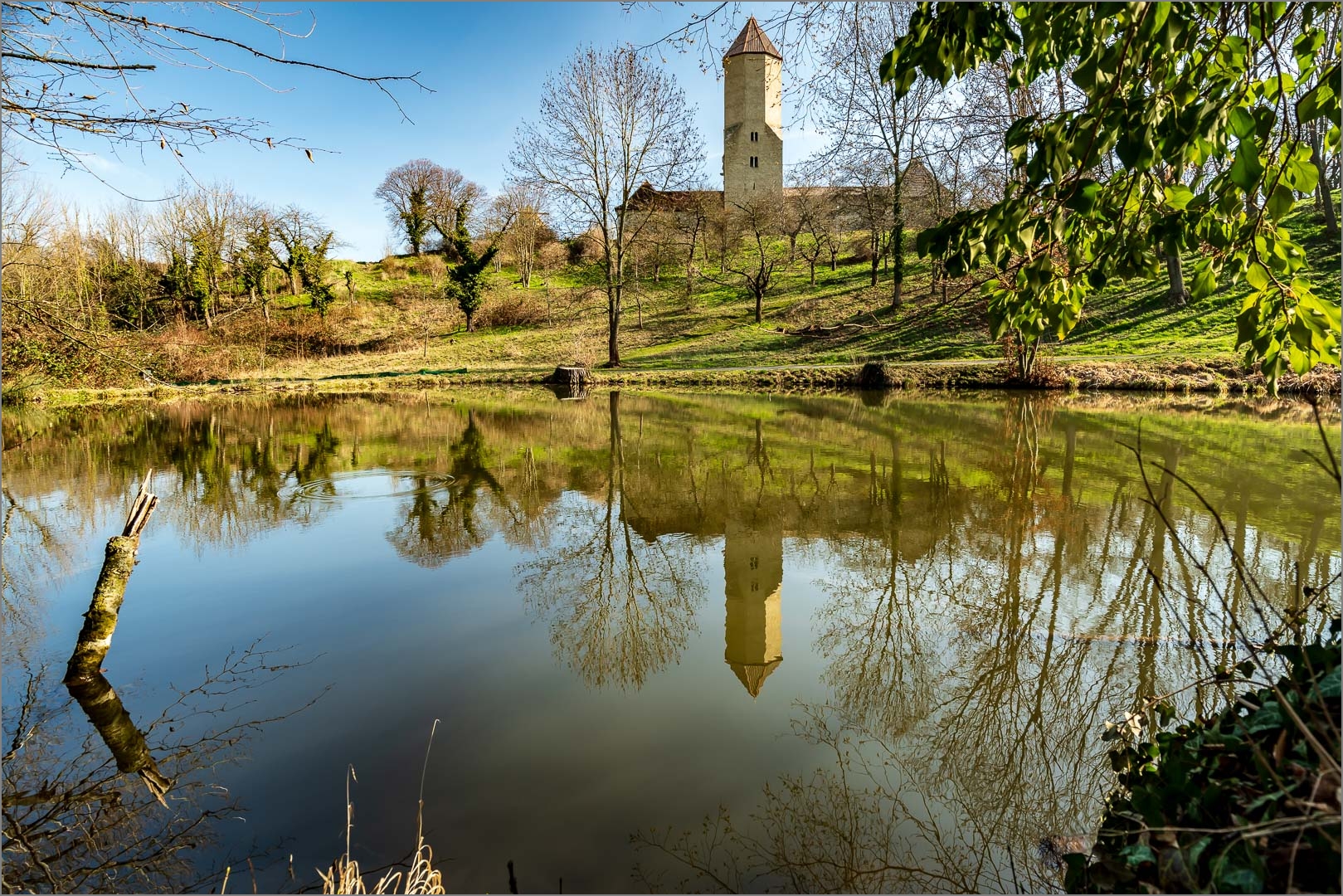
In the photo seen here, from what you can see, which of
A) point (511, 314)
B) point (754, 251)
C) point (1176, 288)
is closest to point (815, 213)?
point (754, 251)

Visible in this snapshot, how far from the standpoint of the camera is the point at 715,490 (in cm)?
905

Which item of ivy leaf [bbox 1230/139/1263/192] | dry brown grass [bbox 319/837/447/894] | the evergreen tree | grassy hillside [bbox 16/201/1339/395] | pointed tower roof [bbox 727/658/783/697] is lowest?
dry brown grass [bbox 319/837/447/894]

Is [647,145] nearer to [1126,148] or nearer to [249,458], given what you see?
[249,458]

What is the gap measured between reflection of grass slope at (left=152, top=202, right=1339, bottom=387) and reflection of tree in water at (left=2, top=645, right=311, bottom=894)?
73.2 feet

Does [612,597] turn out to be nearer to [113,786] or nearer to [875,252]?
[113,786]

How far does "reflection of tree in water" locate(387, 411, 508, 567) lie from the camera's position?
6805 mm

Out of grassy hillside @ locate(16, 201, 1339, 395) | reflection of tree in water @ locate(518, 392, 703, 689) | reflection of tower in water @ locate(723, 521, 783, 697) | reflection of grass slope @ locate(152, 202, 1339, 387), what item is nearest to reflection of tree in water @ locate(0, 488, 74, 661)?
reflection of tree in water @ locate(518, 392, 703, 689)

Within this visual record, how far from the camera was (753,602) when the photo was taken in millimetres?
5301

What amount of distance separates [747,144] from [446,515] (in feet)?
169

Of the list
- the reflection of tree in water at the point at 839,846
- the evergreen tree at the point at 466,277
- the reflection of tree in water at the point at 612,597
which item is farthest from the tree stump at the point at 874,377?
the evergreen tree at the point at 466,277

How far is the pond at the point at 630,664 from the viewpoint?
9.32 ft

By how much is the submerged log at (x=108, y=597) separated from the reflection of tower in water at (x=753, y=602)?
370 cm

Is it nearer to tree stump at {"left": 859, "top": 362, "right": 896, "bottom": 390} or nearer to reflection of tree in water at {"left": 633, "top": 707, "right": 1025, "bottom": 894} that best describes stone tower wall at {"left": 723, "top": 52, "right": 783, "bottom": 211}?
tree stump at {"left": 859, "top": 362, "right": 896, "bottom": 390}

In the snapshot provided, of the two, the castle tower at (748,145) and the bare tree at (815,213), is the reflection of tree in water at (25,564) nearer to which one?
the bare tree at (815,213)
